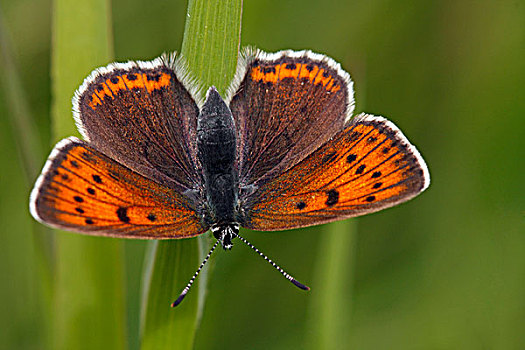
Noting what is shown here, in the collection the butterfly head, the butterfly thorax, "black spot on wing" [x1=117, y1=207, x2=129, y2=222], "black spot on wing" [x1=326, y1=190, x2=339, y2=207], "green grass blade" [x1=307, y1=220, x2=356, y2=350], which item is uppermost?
the butterfly thorax

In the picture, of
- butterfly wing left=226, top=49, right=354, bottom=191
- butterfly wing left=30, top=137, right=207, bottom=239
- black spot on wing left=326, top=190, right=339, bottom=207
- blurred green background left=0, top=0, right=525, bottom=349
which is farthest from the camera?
blurred green background left=0, top=0, right=525, bottom=349

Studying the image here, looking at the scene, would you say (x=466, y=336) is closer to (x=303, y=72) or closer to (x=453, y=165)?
(x=453, y=165)

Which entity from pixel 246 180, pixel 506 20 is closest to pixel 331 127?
pixel 246 180

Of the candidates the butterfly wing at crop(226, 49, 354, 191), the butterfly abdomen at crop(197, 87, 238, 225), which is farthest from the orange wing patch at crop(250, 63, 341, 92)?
the butterfly abdomen at crop(197, 87, 238, 225)

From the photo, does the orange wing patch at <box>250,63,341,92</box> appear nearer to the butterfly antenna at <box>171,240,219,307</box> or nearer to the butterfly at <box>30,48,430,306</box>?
the butterfly at <box>30,48,430,306</box>

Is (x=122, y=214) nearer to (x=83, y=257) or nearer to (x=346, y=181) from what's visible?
(x=83, y=257)

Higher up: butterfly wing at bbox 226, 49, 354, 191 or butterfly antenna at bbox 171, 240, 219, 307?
butterfly wing at bbox 226, 49, 354, 191
